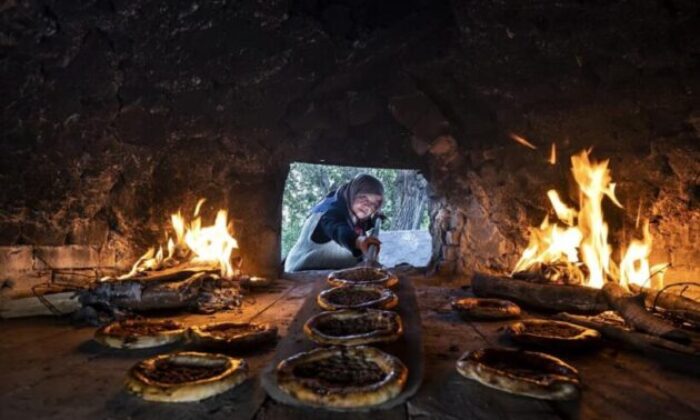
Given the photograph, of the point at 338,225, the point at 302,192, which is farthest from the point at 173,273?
the point at 302,192

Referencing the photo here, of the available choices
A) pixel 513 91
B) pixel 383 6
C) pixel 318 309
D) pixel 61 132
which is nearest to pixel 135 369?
pixel 318 309

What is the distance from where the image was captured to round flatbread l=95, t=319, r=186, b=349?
2971mm

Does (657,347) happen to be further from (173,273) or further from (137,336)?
(173,273)

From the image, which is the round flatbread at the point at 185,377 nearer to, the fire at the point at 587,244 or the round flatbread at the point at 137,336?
the round flatbread at the point at 137,336

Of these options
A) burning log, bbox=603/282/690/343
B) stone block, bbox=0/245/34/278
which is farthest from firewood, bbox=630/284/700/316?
stone block, bbox=0/245/34/278

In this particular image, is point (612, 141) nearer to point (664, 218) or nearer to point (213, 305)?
point (664, 218)

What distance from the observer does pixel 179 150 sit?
5559 millimetres

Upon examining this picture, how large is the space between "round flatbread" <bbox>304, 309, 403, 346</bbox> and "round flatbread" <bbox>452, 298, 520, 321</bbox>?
1.16 meters

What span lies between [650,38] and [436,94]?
8.33 ft

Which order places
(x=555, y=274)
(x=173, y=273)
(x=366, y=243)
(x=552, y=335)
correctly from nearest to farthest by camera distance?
(x=552, y=335) → (x=173, y=273) → (x=555, y=274) → (x=366, y=243)

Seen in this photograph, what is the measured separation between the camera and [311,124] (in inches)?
254

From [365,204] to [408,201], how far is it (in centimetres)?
578

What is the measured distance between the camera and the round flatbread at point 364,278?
14.0 feet

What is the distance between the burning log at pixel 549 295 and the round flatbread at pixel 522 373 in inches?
71.1
